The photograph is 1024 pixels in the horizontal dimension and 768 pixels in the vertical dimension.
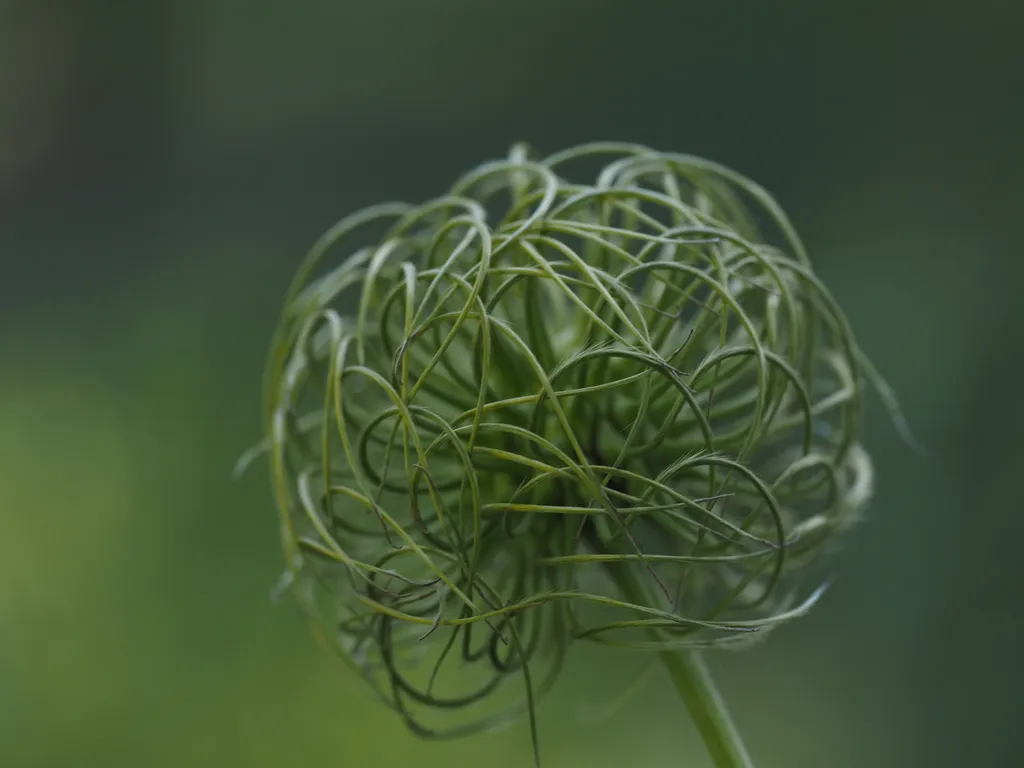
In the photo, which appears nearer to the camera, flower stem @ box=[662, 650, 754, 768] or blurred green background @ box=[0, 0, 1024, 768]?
flower stem @ box=[662, 650, 754, 768]

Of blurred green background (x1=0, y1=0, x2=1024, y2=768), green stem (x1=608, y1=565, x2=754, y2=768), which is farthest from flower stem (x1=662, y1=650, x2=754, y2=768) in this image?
blurred green background (x1=0, y1=0, x2=1024, y2=768)

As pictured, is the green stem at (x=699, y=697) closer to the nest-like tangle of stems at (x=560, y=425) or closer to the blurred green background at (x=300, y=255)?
the nest-like tangle of stems at (x=560, y=425)

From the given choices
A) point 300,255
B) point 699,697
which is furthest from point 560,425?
point 300,255

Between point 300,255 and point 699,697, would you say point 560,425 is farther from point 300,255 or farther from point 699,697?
point 300,255

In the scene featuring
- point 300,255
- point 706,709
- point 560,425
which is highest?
point 300,255

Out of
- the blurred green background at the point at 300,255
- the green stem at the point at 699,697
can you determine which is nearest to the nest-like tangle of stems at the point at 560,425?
the green stem at the point at 699,697

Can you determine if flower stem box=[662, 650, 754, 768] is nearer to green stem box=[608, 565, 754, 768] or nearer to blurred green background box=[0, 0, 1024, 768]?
green stem box=[608, 565, 754, 768]
